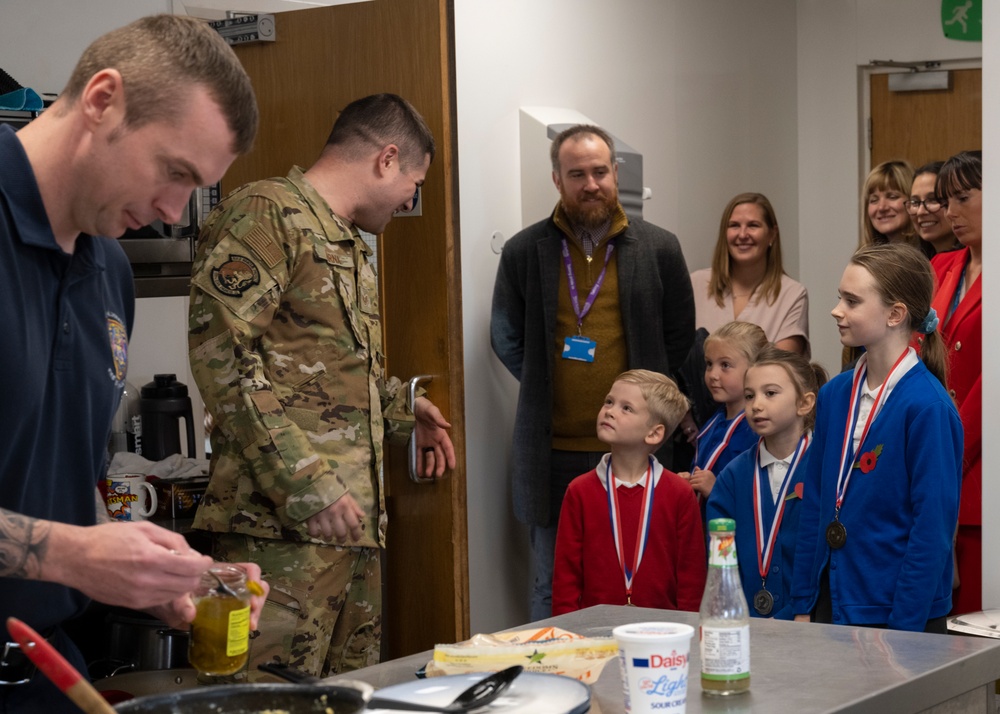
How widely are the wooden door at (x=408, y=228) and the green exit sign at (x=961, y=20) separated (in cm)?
331

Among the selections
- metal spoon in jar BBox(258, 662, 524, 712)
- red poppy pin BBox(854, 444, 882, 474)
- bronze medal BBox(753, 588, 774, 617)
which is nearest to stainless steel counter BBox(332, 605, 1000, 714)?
metal spoon in jar BBox(258, 662, 524, 712)

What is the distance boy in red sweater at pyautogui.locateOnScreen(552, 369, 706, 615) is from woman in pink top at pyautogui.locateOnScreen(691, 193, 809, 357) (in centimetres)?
118

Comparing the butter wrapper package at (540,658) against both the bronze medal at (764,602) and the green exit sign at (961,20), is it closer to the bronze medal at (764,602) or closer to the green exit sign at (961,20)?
the bronze medal at (764,602)

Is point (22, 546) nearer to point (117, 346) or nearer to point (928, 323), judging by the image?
point (117, 346)

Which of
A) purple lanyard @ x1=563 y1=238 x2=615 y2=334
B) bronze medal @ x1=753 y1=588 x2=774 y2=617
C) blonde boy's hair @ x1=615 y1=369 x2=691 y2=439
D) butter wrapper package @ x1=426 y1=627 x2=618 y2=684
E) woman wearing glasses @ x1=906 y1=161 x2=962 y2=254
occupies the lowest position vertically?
bronze medal @ x1=753 y1=588 x2=774 y2=617

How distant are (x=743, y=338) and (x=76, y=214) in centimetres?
286

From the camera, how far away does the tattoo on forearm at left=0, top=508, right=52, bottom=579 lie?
1359 millimetres

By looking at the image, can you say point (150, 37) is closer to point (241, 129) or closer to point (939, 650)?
point (241, 129)

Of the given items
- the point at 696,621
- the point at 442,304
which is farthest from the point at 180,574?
the point at 442,304

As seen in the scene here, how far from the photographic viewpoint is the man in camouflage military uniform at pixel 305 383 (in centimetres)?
279

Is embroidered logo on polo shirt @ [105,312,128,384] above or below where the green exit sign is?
below

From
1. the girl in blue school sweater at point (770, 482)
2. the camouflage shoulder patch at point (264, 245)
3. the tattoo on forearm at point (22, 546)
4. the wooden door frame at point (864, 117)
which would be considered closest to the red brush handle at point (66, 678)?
the tattoo on forearm at point (22, 546)

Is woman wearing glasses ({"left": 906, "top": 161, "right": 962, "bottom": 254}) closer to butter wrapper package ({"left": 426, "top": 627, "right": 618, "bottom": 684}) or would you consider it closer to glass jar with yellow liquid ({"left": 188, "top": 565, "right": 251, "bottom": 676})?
butter wrapper package ({"left": 426, "top": 627, "right": 618, "bottom": 684})

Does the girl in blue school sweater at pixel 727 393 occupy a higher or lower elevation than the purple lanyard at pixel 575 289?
lower
